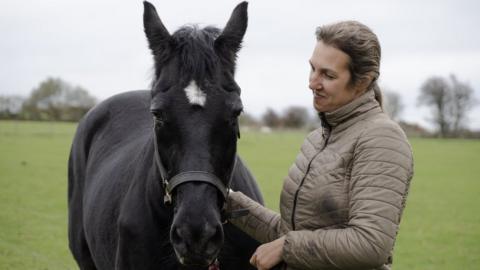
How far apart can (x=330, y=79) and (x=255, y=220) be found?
Result: 1.03 m

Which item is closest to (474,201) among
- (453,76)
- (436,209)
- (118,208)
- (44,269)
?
(436,209)

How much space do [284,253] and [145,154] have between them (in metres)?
1.37

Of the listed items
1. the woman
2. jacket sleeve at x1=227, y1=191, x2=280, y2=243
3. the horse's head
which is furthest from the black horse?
the woman

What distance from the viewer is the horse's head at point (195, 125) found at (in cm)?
234

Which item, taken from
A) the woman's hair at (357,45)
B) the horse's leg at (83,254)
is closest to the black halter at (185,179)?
the woman's hair at (357,45)

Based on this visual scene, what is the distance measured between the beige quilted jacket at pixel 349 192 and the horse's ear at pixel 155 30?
956 mm

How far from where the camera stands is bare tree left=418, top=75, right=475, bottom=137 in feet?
245

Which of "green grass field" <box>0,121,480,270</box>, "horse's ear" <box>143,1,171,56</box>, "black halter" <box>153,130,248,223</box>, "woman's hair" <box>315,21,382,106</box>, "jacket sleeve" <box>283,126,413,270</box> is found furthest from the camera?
"green grass field" <box>0,121,480,270</box>

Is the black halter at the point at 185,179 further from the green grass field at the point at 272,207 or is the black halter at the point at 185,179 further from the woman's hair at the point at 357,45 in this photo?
the green grass field at the point at 272,207

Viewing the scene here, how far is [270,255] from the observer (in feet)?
8.23

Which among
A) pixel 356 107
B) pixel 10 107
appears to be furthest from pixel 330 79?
pixel 10 107

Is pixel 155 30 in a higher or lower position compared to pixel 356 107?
higher

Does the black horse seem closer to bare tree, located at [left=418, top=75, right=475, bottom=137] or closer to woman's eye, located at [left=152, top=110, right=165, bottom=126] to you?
woman's eye, located at [left=152, top=110, right=165, bottom=126]

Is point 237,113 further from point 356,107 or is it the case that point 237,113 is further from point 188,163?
point 356,107
